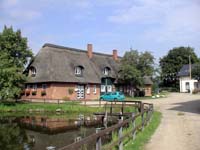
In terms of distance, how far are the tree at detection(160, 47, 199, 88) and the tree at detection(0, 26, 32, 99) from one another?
56.0 metres

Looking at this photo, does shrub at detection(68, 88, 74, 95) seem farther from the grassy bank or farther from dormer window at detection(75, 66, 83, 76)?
the grassy bank

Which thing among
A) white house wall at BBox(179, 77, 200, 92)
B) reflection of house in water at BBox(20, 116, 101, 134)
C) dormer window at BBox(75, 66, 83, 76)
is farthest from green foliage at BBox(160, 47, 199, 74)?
reflection of house in water at BBox(20, 116, 101, 134)

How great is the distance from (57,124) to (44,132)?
4202 millimetres

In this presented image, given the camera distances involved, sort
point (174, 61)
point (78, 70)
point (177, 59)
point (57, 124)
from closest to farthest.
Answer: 1. point (57, 124)
2. point (78, 70)
3. point (177, 59)
4. point (174, 61)

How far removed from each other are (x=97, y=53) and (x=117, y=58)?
5849 mm

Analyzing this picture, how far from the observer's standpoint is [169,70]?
9838cm

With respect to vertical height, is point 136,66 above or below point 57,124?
above

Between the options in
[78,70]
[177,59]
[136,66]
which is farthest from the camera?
[177,59]

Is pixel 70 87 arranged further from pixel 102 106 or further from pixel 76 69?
pixel 102 106

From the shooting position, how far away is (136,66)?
55.9m

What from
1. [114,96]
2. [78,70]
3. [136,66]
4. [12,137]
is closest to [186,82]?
[136,66]

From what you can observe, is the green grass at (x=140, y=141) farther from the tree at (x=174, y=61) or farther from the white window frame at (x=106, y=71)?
the tree at (x=174, y=61)

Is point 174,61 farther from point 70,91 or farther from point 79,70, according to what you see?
point 70,91

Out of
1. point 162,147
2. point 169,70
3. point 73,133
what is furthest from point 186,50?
point 162,147
